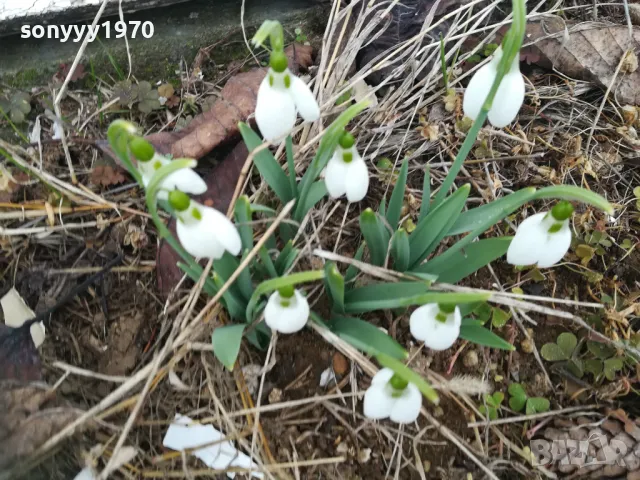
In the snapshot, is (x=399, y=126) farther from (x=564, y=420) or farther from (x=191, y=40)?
(x=564, y=420)

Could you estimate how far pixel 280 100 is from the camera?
79cm

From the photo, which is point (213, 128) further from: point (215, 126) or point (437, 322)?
point (437, 322)

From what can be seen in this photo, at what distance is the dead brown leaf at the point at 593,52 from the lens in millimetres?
1491

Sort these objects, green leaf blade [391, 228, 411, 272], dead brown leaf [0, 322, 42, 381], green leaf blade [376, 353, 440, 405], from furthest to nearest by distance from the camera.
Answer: dead brown leaf [0, 322, 42, 381]
green leaf blade [391, 228, 411, 272]
green leaf blade [376, 353, 440, 405]

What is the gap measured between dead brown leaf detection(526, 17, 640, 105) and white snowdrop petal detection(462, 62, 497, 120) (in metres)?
0.79

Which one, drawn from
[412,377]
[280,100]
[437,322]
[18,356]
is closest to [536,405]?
[437,322]

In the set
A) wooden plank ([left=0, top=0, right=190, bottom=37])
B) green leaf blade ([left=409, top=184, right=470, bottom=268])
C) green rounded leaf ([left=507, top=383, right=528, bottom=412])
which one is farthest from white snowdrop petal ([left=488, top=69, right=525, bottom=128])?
wooden plank ([left=0, top=0, right=190, bottom=37])

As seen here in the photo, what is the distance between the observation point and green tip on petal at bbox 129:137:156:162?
70cm

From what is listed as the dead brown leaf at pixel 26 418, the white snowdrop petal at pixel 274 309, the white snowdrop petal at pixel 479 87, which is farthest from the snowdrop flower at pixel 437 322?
the dead brown leaf at pixel 26 418

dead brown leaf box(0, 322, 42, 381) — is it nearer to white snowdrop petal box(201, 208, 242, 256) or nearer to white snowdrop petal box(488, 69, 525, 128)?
white snowdrop petal box(201, 208, 242, 256)

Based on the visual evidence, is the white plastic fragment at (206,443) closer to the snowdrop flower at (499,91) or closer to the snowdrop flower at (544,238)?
the snowdrop flower at (544,238)

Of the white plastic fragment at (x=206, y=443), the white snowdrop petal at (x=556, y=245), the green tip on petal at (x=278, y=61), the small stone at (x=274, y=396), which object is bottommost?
the white plastic fragment at (x=206, y=443)

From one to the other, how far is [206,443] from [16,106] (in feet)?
3.40

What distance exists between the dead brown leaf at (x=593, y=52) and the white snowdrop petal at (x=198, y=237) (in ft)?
3.78
